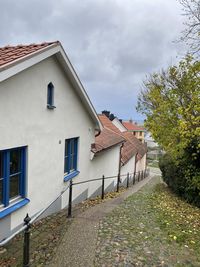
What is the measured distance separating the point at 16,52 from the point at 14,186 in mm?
3102

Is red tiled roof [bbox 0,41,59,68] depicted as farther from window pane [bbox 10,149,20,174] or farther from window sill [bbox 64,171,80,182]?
window sill [bbox 64,171,80,182]

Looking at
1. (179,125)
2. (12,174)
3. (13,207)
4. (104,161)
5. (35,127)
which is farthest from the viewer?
(104,161)

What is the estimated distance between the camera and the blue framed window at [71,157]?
9.03 m

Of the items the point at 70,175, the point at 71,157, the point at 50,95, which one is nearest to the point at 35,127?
the point at 50,95

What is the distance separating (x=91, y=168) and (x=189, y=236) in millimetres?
5998

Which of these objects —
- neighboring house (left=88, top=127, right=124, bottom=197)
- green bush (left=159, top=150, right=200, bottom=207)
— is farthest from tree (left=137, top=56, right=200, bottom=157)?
neighboring house (left=88, top=127, right=124, bottom=197)

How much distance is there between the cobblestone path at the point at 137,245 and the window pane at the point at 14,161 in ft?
7.74

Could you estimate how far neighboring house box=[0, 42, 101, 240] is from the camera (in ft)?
17.8

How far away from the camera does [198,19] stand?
8.23 meters

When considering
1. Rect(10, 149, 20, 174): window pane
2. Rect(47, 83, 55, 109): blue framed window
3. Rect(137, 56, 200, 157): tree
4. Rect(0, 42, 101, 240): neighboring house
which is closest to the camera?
Rect(0, 42, 101, 240): neighboring house

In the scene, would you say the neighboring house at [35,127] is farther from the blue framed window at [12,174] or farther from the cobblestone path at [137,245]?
the cobblestone path at [137,245]

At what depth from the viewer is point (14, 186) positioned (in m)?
6.02

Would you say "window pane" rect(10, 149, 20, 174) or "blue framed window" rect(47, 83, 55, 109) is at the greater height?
"blue framed window" rect(47, 83, 55, 109)

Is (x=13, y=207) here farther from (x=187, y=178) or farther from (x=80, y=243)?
(x=187, y=178)
